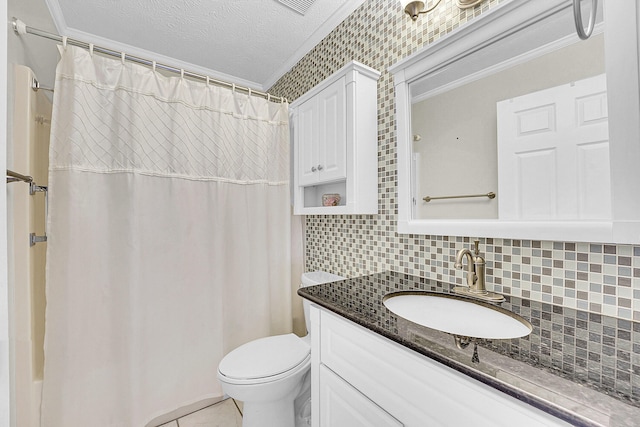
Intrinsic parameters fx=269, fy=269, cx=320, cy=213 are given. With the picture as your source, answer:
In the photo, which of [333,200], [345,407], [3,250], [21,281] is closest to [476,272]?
[345,407]

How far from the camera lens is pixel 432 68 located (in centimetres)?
116

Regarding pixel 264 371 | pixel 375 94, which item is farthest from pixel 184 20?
pixel 264 371

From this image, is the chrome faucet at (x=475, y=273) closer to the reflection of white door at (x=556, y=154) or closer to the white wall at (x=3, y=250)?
the reflection of white door at (x=556, y=154)

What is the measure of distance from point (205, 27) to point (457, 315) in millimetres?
2185

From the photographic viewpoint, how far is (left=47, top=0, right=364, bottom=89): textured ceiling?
1.60m

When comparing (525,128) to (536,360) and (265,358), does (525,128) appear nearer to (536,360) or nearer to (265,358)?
(536,360)

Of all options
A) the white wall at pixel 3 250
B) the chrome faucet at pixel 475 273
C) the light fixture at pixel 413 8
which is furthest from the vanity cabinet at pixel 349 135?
the white wall at pixel 3 250

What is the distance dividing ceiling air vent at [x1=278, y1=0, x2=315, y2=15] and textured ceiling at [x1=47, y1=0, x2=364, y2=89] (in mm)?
30

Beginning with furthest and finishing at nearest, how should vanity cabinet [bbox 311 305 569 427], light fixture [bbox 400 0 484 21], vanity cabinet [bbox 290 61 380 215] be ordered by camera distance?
vanity cabinet [bbox 290 61 380 215] → light fixture [bbox 400 0 484 21] → vanity cabinet [bbox 311 305 569 427]

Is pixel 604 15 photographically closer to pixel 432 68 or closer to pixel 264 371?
pixel 432 68

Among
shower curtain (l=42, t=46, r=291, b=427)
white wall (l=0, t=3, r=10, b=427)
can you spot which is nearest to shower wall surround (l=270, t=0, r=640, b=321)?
shower curtain (l=42, t=46, r=291, b=427)

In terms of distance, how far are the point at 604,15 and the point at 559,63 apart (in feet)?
0.45

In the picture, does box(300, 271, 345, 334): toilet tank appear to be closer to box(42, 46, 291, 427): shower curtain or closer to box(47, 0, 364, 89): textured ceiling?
box(42, 46, 291, 427): shower curtain

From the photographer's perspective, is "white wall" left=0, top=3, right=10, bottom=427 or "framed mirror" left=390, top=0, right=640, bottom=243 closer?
"white wall" left=0, top=3, right=10, bottom=427
